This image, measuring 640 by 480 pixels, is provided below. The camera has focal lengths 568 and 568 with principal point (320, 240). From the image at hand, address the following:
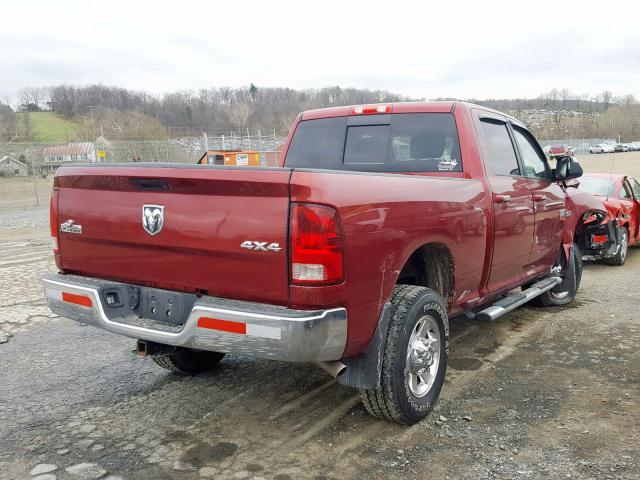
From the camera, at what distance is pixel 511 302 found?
4.61 m

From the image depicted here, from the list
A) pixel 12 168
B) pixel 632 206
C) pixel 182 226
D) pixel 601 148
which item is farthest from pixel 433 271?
pixel 601 148

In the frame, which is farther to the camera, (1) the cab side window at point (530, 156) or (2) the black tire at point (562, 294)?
(2) the black tire at point (562, 294)

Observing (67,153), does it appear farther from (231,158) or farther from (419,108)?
(419,108)

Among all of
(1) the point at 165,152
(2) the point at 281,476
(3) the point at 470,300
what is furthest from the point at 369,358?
(1) the point at 165,152

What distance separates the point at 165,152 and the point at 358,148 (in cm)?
2237

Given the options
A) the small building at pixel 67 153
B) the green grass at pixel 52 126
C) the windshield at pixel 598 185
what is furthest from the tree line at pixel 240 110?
the windshield at pixel 598 185

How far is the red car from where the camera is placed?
334 inches

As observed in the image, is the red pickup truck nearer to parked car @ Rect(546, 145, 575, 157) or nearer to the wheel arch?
the wheel arch

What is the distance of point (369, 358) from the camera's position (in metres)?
3.12

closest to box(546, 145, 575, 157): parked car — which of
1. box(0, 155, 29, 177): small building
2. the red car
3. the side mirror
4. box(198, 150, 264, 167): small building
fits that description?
the side mirror

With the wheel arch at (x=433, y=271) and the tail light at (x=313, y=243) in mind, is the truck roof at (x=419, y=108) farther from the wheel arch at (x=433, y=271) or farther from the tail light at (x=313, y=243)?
the tail light at (x=313, y=243)

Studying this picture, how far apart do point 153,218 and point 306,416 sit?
1.59 metres

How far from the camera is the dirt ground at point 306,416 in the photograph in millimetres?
3033

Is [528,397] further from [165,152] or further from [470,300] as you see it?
[165,152]
